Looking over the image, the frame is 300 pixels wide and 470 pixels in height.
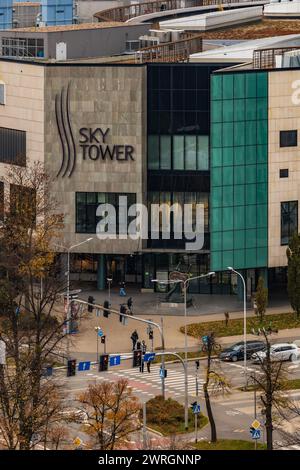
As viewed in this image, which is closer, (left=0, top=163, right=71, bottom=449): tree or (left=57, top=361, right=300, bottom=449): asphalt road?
(left=0, top=163, right=71, bottom=449): tree

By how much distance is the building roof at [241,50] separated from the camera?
169 meters

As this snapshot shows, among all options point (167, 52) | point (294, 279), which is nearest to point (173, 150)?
point (167, 52)

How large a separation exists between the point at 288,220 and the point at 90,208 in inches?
730

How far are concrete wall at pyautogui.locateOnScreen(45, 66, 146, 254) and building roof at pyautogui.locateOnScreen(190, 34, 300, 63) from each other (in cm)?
1044

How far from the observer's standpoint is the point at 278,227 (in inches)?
6417

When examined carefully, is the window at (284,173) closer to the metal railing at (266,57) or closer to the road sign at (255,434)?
the metal railing at (266,57)

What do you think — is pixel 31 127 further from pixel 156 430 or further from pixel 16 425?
pixel 16 425

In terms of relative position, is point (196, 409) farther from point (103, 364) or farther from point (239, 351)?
point (239, 351)

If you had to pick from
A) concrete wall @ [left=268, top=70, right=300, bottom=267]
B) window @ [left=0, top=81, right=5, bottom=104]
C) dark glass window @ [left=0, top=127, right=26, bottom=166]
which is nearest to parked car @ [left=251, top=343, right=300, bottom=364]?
concrete wall @ [left=268, top=70, right=300, bottom=267]

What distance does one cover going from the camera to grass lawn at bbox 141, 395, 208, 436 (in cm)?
11656

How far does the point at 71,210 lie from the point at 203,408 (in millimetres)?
46054

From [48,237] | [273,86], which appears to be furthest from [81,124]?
[48,237]

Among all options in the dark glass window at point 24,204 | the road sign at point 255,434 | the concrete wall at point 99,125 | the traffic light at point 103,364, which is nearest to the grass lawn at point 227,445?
the road sign at point 255,434

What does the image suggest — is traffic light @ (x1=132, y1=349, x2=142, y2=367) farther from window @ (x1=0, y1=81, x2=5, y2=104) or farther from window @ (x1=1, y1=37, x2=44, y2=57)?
window @ (x1=1, y1=37, x2=44, y2=57)
